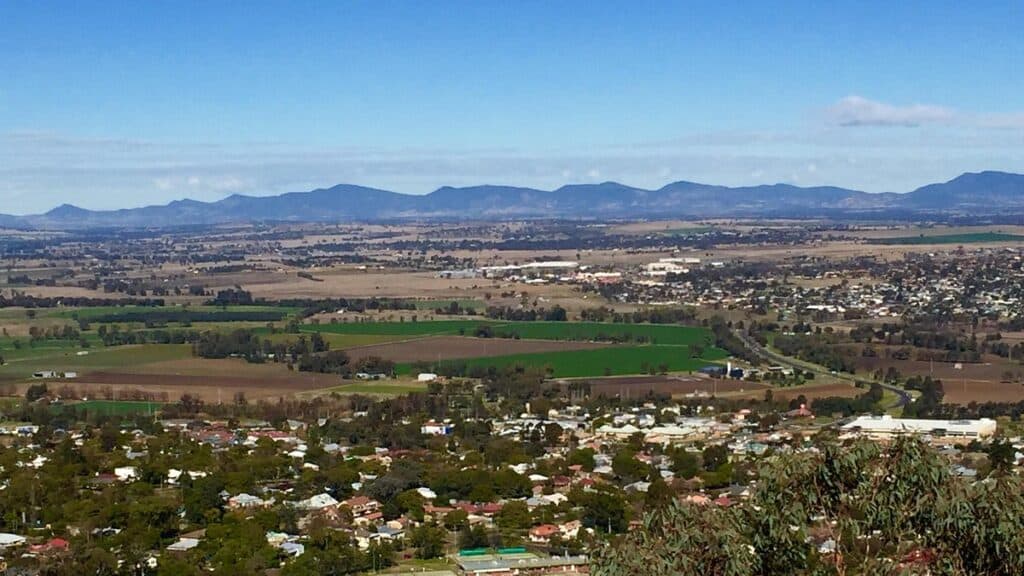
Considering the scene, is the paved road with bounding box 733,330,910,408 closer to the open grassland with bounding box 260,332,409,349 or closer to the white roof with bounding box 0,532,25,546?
the open grassland with bounding box 260,332,409,349

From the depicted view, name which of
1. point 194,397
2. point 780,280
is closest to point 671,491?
point 194,397

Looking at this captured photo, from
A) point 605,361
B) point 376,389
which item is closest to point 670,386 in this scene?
point 605,361

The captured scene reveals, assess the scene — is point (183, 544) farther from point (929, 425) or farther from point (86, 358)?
point (86, 358)

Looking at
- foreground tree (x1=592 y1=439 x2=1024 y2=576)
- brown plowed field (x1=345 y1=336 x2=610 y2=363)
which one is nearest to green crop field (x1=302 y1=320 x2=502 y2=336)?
brown plowed field (x1=345 y1=336 x2=610 y2=363)

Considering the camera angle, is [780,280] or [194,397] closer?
[194,397]

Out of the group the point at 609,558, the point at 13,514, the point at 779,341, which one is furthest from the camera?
the point at 779,341

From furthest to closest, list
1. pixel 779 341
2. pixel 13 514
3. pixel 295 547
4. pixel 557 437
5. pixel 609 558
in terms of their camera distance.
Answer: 1. pixel 779 341
2. pixel 557 437
3. pixel 13 514
4. pixel 295 547
5. pixel 609 558

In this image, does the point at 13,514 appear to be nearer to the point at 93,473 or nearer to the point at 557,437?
the point at 93,473
